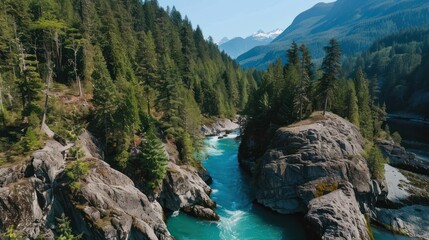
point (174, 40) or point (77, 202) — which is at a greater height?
point (174, 40)

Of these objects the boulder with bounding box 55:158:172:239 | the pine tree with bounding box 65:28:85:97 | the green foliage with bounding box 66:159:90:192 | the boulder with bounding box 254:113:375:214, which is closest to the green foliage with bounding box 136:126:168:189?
the boulder with bounding box 55:158:172:239

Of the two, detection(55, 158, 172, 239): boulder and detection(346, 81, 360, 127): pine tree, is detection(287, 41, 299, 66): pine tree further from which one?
detection(55, 158, 172, 239): boulder

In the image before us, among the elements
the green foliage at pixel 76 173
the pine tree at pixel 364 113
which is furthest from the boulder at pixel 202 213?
the pine tree at pixel 364 113

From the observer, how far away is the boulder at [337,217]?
43.2 meters

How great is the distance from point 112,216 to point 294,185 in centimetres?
2948

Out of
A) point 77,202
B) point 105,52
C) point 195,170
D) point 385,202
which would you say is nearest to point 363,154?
point 385,202

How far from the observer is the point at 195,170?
197 ft

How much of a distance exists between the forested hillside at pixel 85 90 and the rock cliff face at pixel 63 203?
3.19 metres

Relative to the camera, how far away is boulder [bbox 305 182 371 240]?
142 feet

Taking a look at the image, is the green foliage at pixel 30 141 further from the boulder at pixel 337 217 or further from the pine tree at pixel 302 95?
the pine tree at pixel 302 95

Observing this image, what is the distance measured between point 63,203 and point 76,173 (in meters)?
3.81

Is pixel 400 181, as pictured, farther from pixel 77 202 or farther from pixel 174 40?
pixel 174 40

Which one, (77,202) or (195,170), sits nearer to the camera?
(77,202)

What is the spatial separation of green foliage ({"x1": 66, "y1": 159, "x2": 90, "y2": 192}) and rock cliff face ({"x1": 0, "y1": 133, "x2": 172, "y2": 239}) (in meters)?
0.63
